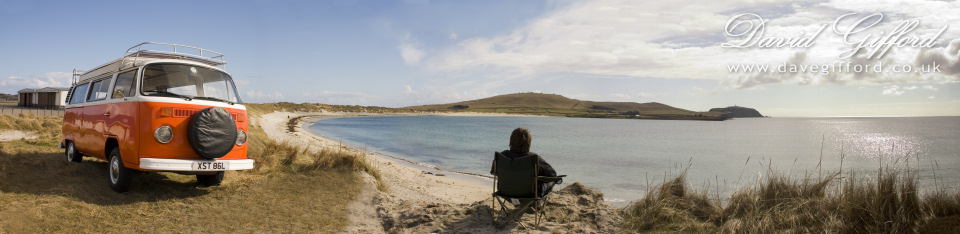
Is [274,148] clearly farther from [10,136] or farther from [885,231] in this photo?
[885,231]

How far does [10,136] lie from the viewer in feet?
47.7

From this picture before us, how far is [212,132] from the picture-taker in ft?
23.5

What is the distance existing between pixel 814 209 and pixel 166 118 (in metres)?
8.40

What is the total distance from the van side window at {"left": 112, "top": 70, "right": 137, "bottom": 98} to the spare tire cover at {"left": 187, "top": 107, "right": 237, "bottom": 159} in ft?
3.60

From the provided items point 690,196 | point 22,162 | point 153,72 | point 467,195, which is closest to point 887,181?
point 690,196

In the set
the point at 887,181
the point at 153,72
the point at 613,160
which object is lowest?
the point at 613,160

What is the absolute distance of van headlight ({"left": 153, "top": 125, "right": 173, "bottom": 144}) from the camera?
685 centimetres

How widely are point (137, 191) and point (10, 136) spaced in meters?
11.1

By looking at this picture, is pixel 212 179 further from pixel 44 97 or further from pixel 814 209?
pixel 44 97

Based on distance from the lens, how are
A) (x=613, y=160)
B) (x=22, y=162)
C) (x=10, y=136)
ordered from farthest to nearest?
(x=613, y=160)
(x=10, y=136)
(x=22, y=162)

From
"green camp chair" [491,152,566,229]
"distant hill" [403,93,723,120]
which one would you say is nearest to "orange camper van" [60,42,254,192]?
"green camp chair" [491,152,566,229]

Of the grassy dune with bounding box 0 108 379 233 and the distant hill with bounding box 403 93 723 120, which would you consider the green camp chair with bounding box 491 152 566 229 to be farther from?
the distant hill with bounding box 403 93 723 120

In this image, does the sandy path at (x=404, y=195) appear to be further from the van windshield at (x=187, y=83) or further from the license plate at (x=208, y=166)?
the van windshield at (x=187, y=83)

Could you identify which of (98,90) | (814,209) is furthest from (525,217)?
(98,90)
